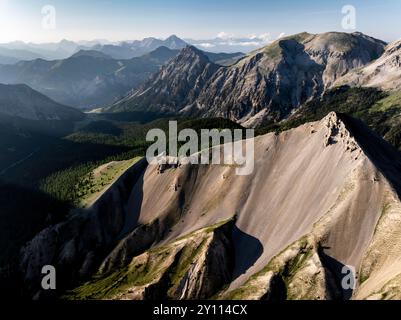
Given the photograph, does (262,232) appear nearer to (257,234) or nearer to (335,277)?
(257,234)

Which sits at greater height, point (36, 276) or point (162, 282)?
point (162, 282)

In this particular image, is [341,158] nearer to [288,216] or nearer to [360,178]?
[360,178]

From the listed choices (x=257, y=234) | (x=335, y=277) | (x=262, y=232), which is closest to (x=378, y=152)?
(x=262, y=232)

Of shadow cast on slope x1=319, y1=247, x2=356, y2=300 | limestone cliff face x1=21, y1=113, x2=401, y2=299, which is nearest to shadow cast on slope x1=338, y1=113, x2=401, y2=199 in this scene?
limestone cliff face x1=21, y1=113, x2=401, y2=299

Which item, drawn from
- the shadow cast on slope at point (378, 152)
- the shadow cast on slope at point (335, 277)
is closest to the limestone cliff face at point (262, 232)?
the shadow cast on slope at point (335, 277)

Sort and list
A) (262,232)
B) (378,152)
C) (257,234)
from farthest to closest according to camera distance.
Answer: (378,152) → (257,234) → (262,232)

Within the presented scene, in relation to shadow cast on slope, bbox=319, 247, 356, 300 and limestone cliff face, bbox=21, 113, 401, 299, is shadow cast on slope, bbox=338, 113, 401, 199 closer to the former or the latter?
limestone cliff face, bbox=21, 113, 401, 299

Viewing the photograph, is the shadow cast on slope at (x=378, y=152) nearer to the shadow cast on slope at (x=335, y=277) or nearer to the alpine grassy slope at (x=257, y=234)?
the alpine grassy slope at (x=257, y=234)
